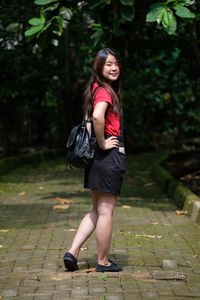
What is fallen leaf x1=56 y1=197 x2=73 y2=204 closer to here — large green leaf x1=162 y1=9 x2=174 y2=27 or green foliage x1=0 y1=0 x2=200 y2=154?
green foliage x1=0 y1=0 x2=200 y2=154

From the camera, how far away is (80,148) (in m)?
4.83

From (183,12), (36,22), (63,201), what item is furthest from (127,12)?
(63,201)

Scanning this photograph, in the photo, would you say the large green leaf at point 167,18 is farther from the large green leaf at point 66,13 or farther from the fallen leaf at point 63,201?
the fallen leaf at point 63,201

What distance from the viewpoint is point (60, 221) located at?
7.50 metres

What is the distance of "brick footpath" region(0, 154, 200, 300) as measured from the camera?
4.34m

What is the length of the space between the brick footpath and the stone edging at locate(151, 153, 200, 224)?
13cm

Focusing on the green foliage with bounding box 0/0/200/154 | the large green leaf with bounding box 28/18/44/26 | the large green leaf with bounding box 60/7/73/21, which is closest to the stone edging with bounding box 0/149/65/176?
the green foliage with bounding box 0/0/200/154

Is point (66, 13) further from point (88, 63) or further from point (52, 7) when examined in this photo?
point (88, 63)

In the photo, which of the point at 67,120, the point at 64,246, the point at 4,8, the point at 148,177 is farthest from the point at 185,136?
the point at 64,246

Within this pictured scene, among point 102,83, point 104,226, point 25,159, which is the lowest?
point 25,159

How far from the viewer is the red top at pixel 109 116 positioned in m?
4.80

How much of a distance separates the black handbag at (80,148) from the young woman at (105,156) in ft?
0.25

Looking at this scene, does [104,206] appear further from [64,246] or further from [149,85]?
[149,85]

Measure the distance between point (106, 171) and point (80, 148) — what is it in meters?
0.29
